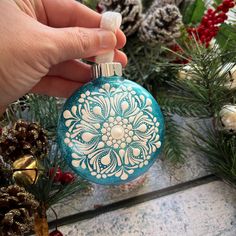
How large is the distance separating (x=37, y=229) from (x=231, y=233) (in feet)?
1.02

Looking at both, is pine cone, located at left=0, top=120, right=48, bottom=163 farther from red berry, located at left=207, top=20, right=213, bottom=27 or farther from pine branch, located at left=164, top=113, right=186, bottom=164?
red berry, located at left=207, top=20, right=213, bottom=27

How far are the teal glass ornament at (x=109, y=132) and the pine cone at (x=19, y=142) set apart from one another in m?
0.04

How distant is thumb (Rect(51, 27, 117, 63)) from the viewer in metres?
0.50

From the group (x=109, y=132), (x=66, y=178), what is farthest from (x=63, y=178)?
(x=109, y=132)

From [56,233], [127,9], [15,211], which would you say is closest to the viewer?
[15,211]

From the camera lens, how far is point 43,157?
1.82 ft

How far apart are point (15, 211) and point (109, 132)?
0.50ft

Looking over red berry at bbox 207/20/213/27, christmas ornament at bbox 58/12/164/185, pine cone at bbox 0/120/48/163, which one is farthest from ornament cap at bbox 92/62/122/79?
red berry at bbox 207/20/213/27

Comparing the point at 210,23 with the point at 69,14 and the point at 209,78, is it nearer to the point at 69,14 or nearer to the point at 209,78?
the point at 209,78

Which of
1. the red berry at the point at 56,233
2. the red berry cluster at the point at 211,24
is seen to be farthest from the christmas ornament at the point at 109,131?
the red berry cluster at the point at 211,24

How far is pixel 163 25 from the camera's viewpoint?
0.66m

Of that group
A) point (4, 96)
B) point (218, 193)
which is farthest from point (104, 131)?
point (218, 193)

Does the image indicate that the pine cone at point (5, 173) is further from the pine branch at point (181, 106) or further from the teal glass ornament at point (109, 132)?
the pine branch at point (181, 106)

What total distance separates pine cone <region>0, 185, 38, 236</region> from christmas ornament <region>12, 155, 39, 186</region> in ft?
0.13
